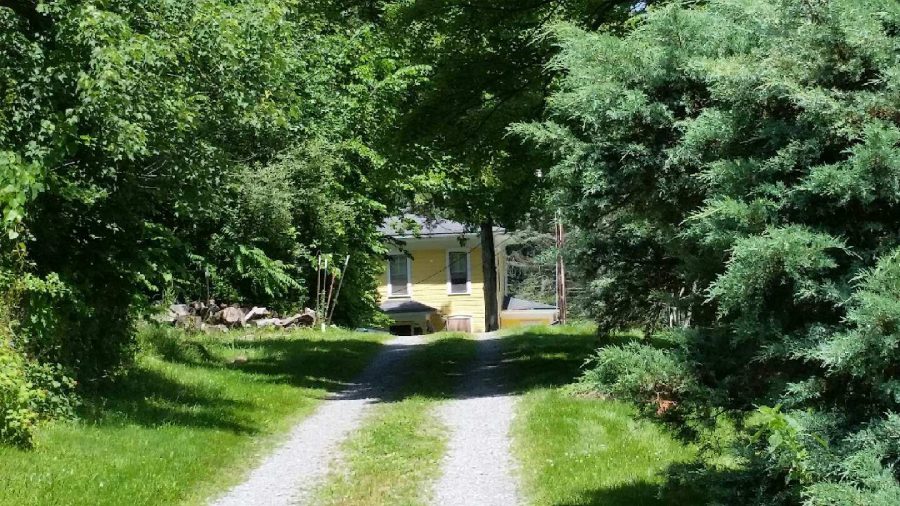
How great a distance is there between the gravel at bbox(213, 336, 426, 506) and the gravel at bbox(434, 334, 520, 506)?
1194 millimetres

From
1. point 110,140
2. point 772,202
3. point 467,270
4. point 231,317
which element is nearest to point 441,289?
point 467,270

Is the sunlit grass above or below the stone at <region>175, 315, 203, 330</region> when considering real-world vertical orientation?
below

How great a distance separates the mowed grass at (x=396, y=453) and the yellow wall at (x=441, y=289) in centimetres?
2682

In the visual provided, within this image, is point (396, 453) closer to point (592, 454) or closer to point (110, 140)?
point (592, 454)

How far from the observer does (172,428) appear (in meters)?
10.1

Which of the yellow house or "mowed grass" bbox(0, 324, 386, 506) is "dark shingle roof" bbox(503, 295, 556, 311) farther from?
"mowed grass" bbox(0, 324, 386, 506)

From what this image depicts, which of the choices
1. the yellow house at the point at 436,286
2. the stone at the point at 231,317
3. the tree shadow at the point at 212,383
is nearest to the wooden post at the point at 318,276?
the stone at the point at 231,317

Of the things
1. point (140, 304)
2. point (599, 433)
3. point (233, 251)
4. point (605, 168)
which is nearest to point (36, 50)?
point (140, 304)

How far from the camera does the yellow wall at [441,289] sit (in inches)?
1657

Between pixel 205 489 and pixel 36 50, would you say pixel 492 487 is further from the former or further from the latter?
pixel 36 50

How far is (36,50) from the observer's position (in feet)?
28.7

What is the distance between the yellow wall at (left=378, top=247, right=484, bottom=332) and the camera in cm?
4209

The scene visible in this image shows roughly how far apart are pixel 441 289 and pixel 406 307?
1951mm

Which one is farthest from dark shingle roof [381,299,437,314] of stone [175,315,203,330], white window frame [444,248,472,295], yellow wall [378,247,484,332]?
stone [175,315,203,330]
